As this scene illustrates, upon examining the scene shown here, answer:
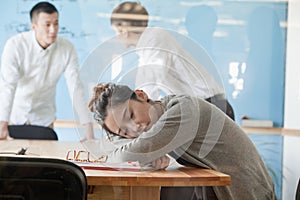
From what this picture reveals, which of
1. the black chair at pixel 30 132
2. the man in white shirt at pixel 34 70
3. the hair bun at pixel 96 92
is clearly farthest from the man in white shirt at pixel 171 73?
the man in white shirt at pixel 34 70

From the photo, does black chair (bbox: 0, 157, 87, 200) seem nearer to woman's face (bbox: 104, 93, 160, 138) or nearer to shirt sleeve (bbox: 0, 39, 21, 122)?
woman's face (bbox: 104, 93, 160, 138)

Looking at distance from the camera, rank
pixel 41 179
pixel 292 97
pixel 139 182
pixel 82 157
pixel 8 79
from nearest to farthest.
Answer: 1. pixel 41 179
2. pixel 139 182
3. pixel 82 157
4. pixel 292 97
5. pixel 8 79

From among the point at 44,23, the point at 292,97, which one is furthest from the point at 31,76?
the point at 292,97

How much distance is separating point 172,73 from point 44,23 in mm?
1951

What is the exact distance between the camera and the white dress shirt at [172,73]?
1.41m

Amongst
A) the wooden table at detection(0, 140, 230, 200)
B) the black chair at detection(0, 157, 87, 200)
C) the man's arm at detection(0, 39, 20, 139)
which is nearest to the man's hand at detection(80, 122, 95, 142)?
the wooden table at detection(0, 140, 230, 200)

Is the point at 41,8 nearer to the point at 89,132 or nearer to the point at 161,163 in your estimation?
the point at 89,132

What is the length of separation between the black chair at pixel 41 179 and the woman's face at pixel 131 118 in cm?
30

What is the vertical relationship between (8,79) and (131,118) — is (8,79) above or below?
below

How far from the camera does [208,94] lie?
1426 mm

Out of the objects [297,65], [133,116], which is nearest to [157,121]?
[133,116]

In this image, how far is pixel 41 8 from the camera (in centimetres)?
324

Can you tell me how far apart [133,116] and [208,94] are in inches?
9.8

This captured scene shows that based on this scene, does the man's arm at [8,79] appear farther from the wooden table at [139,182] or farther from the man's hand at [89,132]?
the wooden table at [139,182]
